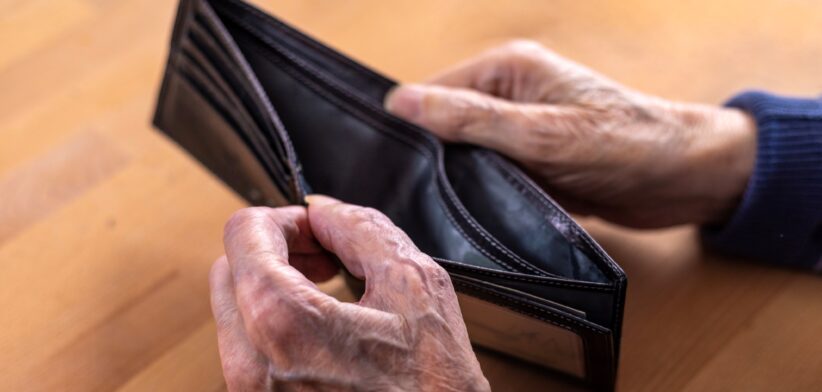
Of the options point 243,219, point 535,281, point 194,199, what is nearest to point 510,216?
point 535,281

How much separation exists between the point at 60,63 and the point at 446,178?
0.51 meters

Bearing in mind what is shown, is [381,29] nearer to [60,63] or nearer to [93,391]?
[60,63]

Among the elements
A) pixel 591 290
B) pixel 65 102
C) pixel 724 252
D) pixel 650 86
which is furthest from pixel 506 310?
pixel 65 102

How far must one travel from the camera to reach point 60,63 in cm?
93

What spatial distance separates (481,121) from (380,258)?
0.75ft

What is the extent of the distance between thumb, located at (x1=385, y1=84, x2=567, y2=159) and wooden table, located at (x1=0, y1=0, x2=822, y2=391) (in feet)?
0.44

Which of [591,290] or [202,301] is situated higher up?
[591,290]

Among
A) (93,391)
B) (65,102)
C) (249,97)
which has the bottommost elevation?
(93,391)

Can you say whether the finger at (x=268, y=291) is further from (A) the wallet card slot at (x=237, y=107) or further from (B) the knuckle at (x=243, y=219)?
(A) the wallet card slot at (x=237, y=107)

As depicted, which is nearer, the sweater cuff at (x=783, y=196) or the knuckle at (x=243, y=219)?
the knuckle at (x=243, y=219)

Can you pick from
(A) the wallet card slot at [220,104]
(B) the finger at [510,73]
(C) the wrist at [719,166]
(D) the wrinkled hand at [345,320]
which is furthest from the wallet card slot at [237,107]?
(C) the wrist at [719,166]

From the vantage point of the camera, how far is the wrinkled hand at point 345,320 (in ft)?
1.69

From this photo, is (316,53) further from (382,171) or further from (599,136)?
(599,136)

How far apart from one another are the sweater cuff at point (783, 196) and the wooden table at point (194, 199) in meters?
0.02
